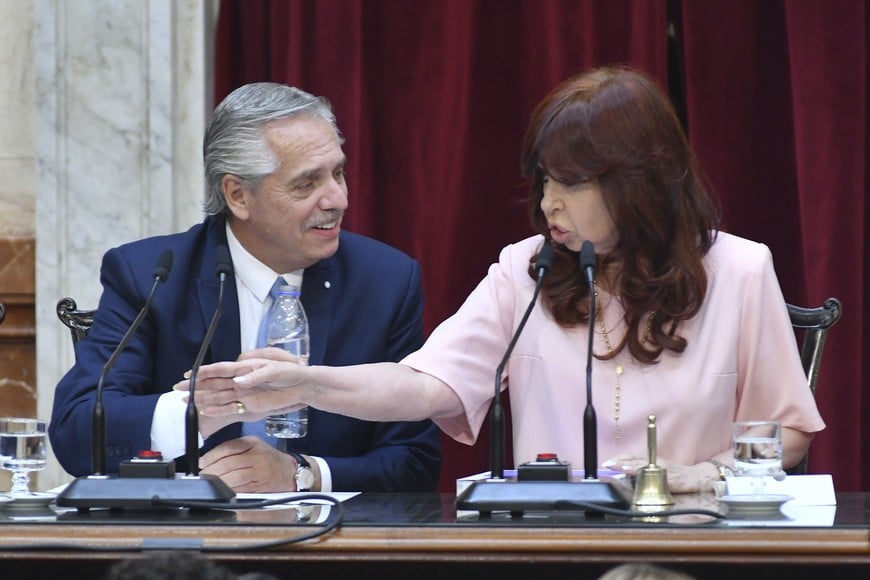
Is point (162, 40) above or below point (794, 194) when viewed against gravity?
above

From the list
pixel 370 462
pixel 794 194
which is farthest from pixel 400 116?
pixel 370 462

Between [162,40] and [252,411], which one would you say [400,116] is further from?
[252,411]

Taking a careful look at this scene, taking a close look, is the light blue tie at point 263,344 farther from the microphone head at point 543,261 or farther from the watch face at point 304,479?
the microphone head at point 543,261

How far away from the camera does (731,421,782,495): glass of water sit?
236 cm

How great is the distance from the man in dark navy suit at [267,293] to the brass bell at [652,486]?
2.85 ft

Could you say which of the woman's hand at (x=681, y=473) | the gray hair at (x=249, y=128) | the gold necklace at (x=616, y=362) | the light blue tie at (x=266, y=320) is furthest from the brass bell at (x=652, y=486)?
the gray hair at (x=249, y=128)

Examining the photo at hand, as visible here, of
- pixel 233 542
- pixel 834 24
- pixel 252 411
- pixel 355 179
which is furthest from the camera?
pixel 355 179

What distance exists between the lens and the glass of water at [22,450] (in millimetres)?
2510

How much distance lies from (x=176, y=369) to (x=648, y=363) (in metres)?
1.01

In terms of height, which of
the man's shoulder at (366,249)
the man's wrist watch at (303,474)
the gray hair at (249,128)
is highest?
the gray hair at (249,128)

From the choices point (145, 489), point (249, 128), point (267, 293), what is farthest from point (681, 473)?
point (249, 128)

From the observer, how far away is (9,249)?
14.0ft

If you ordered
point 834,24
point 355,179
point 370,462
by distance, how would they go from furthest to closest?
point 355,179 < point 834,24 < point 370,462

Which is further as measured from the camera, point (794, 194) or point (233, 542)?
point (794, 194)
